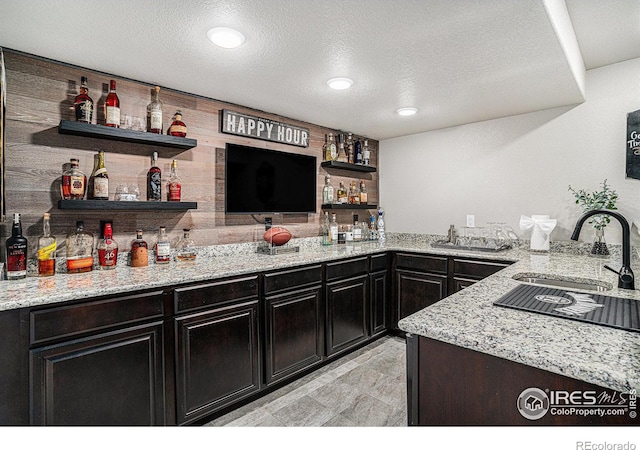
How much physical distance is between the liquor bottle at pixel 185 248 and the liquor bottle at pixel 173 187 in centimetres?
25

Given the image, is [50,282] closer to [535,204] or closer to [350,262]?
[350,262]

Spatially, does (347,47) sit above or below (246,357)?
above

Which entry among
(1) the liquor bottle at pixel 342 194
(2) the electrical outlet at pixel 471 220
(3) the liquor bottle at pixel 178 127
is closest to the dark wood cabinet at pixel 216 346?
(3) the liquor bottle at pixel 178 127

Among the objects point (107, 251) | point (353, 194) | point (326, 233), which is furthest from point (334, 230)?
point (107, 251)

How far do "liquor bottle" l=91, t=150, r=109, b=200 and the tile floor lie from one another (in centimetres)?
151

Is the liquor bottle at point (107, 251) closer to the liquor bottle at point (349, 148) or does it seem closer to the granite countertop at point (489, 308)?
the granite countertop at point (489, 308)

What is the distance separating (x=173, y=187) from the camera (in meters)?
2.30

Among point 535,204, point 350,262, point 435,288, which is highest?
point 535,204

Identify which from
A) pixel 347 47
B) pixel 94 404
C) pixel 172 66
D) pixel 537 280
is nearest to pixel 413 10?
pixel 347 47

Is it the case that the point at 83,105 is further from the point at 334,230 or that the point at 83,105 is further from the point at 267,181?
the point at 334,230

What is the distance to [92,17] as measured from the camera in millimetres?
1534

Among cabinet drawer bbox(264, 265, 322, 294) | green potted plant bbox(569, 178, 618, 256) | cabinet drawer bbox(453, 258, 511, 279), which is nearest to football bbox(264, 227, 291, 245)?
cabinet drawer bbox(264, 265, 322, 294)

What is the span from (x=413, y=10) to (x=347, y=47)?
42cm

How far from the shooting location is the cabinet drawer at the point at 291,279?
→ 2240mm
